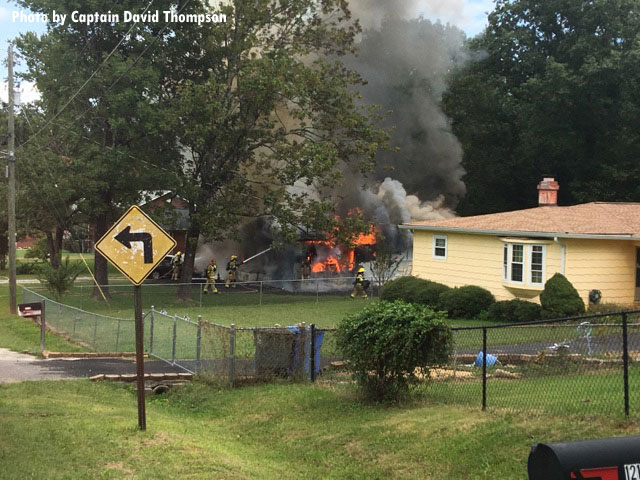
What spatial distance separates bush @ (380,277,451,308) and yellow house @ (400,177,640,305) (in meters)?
0.88

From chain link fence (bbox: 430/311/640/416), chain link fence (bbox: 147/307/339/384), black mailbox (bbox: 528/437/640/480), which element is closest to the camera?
black mailbox (bbox: 528/437/640/480)

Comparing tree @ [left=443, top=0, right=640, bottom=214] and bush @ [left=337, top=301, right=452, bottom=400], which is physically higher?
tree @ [left=443, top=0, right=640, bottom=214]

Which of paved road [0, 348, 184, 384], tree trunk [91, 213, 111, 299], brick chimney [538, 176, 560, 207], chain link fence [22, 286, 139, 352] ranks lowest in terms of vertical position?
paved road [0, 348, 184, 384]

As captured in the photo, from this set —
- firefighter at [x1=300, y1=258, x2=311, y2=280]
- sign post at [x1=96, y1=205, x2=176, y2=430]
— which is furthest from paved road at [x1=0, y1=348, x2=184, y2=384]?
firefighter at [x1=300, y1=258, x2=311, y2=280]

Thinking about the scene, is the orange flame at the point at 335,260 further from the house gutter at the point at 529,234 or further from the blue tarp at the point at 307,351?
the blue tarp at the point at 307,351

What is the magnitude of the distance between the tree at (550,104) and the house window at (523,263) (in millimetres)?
17342

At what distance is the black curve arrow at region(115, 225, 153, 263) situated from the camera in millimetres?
9633

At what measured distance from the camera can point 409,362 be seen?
10531 millimetres

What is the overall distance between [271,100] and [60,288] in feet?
39.1

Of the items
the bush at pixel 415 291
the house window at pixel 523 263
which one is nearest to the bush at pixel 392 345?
the house window at pixel 523 263

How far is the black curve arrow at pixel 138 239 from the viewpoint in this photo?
31.6 ft

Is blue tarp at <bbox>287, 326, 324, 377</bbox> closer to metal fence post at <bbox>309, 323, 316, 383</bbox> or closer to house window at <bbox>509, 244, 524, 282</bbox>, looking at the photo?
metal fence post at <bbox>309, 323, 316, 383</bbox>

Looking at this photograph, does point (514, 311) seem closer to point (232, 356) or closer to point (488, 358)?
point (488, 358)

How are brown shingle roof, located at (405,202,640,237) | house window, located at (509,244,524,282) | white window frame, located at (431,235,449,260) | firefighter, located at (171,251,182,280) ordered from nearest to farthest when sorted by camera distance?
brown shingle roof, located at (405,202,640,237), house window, located at (509,244,524,282), white window frame, located at (431,235,449,260), firefighter, located at (171,251,182,280)
